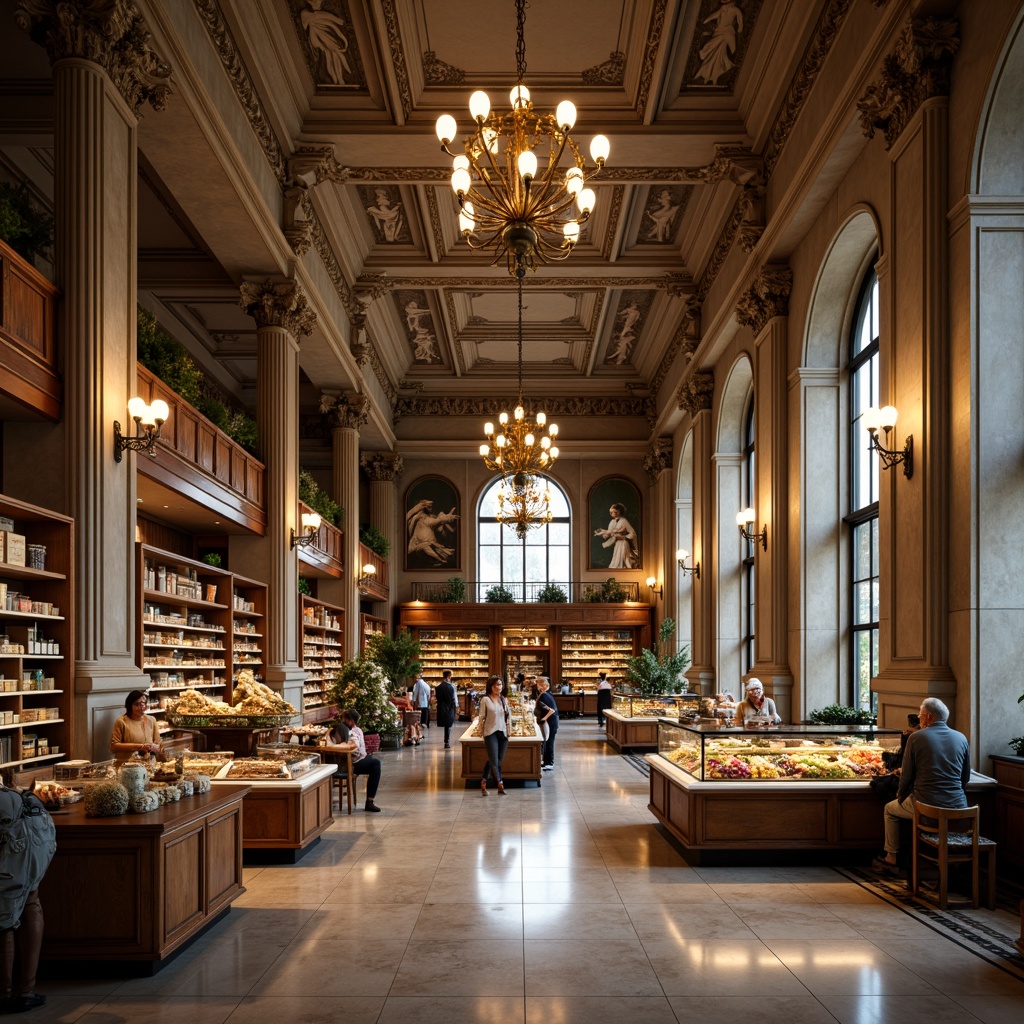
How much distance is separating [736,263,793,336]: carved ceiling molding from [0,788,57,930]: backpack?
12.1m

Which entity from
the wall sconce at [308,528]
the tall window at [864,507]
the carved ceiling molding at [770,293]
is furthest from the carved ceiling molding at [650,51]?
the wall sconce at [308,528]

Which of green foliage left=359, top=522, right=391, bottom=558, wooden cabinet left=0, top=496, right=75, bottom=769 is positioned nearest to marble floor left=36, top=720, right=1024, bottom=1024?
wooden cabinet left=0, top=496, right=75, bottom=769

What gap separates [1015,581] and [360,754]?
287 inches

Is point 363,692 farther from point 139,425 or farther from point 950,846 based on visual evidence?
point 950,846

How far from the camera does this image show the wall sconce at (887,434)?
9.11 meters

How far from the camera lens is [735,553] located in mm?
20062

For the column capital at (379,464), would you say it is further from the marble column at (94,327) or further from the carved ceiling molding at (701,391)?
the marble column at (94,327)

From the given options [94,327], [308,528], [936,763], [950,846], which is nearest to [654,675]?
[308,528]

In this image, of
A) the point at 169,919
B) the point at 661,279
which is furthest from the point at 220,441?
the point at 661,279

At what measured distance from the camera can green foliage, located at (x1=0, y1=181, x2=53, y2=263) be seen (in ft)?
25.5

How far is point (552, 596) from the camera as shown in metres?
29.3

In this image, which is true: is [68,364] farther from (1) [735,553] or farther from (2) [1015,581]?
(1) [735,553]

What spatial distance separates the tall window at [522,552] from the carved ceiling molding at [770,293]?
1529 cm

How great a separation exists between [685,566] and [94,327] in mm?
18262
